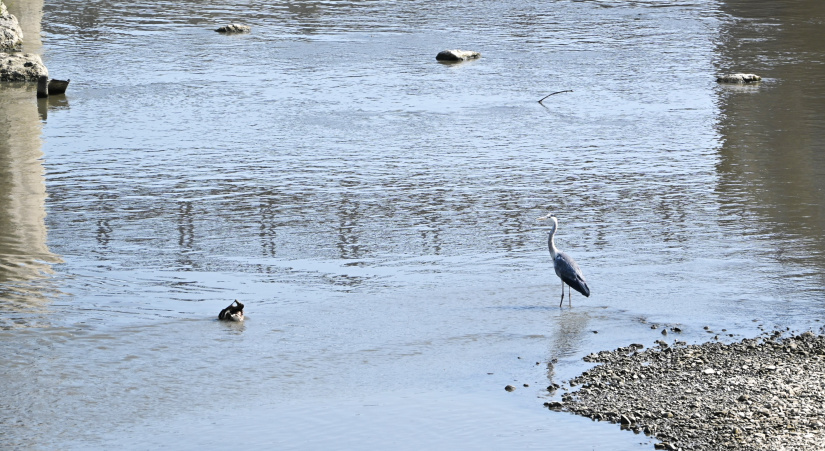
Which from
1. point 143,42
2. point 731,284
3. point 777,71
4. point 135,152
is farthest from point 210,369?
point 143,42

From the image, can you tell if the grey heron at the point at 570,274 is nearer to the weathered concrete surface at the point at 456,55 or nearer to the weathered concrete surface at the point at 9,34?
the weathered concrete surface at the point at 456,55

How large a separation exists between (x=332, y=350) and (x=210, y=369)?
1569 mm

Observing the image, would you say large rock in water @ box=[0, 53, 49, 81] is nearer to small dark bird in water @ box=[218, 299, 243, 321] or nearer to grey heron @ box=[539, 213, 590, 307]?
small dark bird in water @ box=[218, 299, 243, 321]

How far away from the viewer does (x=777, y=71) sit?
35938 mm

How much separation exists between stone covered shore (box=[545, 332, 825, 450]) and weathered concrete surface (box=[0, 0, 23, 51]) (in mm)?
32531

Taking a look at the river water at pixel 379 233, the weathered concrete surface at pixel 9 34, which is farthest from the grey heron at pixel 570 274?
the weathered concrete surface at pixel 9 34

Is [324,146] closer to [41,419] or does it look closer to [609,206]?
[609,206]

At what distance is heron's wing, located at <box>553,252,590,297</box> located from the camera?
15.6 metres

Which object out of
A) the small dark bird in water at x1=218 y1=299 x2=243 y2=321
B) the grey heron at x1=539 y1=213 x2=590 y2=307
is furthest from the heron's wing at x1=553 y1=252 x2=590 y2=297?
the small dark bird in water at x1=218 y1=299 x2=243 y2=321

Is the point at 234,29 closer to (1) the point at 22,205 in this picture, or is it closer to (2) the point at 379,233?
→ (1) the point at 22,205

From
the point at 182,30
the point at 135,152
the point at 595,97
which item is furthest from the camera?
the point at 182,30

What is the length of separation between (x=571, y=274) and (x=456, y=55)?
23.5 metres

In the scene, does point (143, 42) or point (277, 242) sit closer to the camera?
point (277, 242)

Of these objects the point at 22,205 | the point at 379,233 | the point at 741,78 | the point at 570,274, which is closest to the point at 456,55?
the point at 741,78
